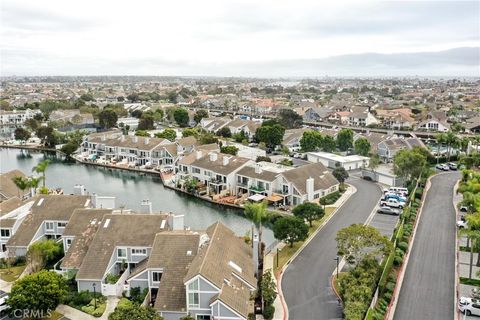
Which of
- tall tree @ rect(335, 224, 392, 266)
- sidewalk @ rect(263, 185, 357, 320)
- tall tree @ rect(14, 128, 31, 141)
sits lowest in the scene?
sidewalk @ rect(263, 185, 357, 320)

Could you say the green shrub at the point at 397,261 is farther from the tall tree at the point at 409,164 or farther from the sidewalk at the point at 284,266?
the tall tree at the point at 409,164

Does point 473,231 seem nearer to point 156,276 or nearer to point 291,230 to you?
point 291,230

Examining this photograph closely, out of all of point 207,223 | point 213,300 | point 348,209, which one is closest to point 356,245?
point 213,300

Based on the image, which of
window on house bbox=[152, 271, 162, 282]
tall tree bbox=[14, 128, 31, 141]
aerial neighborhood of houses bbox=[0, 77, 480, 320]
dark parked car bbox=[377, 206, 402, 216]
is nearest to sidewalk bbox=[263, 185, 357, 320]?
aerial neighborhood of houses bbox=[0, 77, 480, 320]

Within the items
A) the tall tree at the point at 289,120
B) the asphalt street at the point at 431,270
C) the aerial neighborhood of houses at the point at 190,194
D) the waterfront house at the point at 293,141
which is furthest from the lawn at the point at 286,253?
the tall tree at the point at 289,120

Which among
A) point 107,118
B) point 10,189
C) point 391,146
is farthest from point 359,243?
point 107,118

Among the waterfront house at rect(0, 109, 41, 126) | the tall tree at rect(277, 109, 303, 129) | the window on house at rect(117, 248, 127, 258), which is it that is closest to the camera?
the window on house at rect(117, 248, 127, 258)

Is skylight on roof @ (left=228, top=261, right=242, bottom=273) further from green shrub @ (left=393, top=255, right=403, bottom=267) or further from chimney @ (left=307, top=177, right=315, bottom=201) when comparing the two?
chimney @ (left=307, top=177, right=315, bottom=201)
